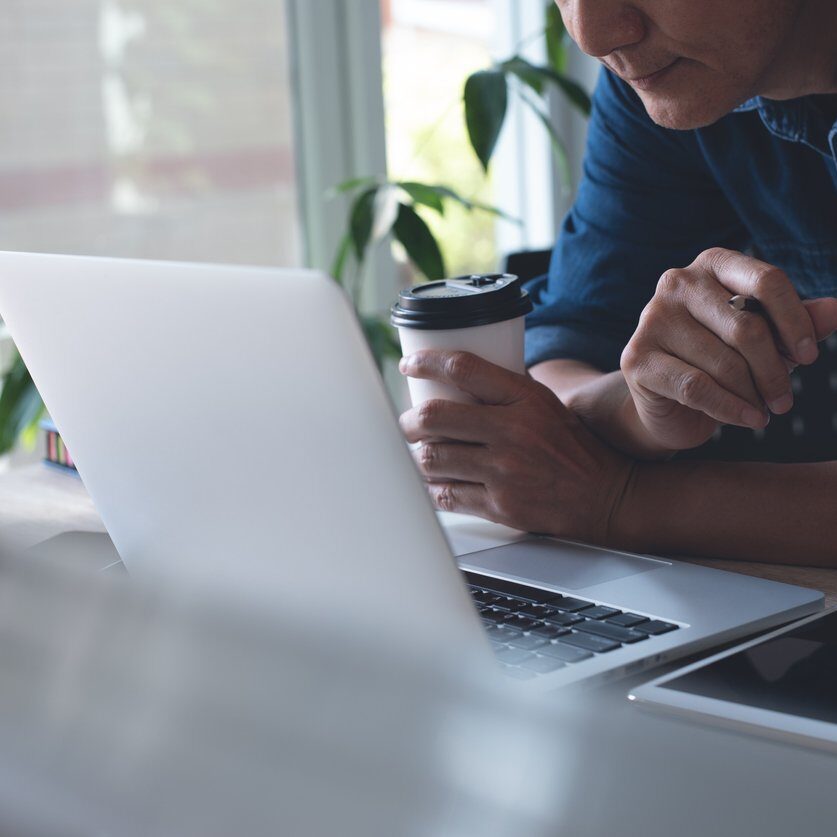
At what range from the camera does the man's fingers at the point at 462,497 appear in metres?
0.87

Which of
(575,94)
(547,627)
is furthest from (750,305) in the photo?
(575,94)

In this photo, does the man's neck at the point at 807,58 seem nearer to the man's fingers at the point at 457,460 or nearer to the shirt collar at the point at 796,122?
the shirt collar at the point at 796,122

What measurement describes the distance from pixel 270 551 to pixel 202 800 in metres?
0.31

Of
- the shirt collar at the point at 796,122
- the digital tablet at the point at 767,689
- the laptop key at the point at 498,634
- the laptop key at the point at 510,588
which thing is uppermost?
the shirt collar at the point at 796,122

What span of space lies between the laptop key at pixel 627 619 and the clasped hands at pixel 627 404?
0.18m

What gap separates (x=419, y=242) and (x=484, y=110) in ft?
0.70

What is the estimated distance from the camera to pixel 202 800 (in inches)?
10.5

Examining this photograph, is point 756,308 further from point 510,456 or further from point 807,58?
point 807,58

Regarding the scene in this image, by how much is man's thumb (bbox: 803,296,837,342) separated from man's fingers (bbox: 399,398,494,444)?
24cm

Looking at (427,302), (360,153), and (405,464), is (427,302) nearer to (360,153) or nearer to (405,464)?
(405,464)

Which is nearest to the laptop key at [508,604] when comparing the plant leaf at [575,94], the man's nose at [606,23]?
the man's nose at [606,23]

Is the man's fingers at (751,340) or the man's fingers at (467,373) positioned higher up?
the man's fingers at (751,340)

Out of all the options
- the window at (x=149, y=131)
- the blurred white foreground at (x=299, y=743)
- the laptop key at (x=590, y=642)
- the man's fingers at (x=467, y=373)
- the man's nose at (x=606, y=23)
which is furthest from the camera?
the window at (x=149, y=131)

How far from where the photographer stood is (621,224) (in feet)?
4.12
